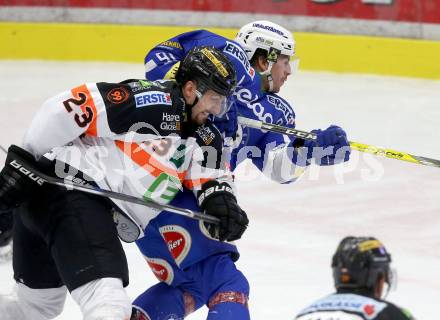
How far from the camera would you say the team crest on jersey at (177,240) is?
12.3 ft

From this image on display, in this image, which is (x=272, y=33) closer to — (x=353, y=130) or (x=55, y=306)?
(x=55, y=306)

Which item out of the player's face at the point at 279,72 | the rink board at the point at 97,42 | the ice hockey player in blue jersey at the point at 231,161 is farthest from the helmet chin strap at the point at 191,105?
the rink board at the point at 97,42

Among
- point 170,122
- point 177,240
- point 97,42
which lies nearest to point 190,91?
point 170,122

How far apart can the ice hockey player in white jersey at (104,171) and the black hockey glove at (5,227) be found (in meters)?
0.52

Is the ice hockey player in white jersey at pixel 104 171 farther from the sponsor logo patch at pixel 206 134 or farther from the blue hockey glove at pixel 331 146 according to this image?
the blue hockey glove at pixel 331 146

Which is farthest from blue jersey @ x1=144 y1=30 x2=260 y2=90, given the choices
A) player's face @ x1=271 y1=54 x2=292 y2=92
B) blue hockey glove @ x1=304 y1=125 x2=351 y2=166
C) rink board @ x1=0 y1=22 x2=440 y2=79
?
rink board @ x1=0 y1=22 x2=440 y2=79

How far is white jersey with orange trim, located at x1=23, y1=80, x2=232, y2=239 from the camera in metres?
3.50

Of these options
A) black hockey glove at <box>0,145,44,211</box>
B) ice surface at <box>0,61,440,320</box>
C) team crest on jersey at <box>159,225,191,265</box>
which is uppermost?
black hockey glove at <box>0,145,44,211</box>

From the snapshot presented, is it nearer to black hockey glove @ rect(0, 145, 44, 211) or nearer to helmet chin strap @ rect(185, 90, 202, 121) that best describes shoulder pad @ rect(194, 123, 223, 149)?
helmet chin strap @ rect(185, 90, 202, 121)

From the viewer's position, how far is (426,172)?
6.29m

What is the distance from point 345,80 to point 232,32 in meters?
1.09

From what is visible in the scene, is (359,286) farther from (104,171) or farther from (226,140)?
(226,140)

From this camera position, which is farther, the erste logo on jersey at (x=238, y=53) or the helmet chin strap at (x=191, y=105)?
the erste logo on jersey at (x=238, y=53)

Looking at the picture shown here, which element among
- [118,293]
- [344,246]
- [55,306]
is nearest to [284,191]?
[55,306]
